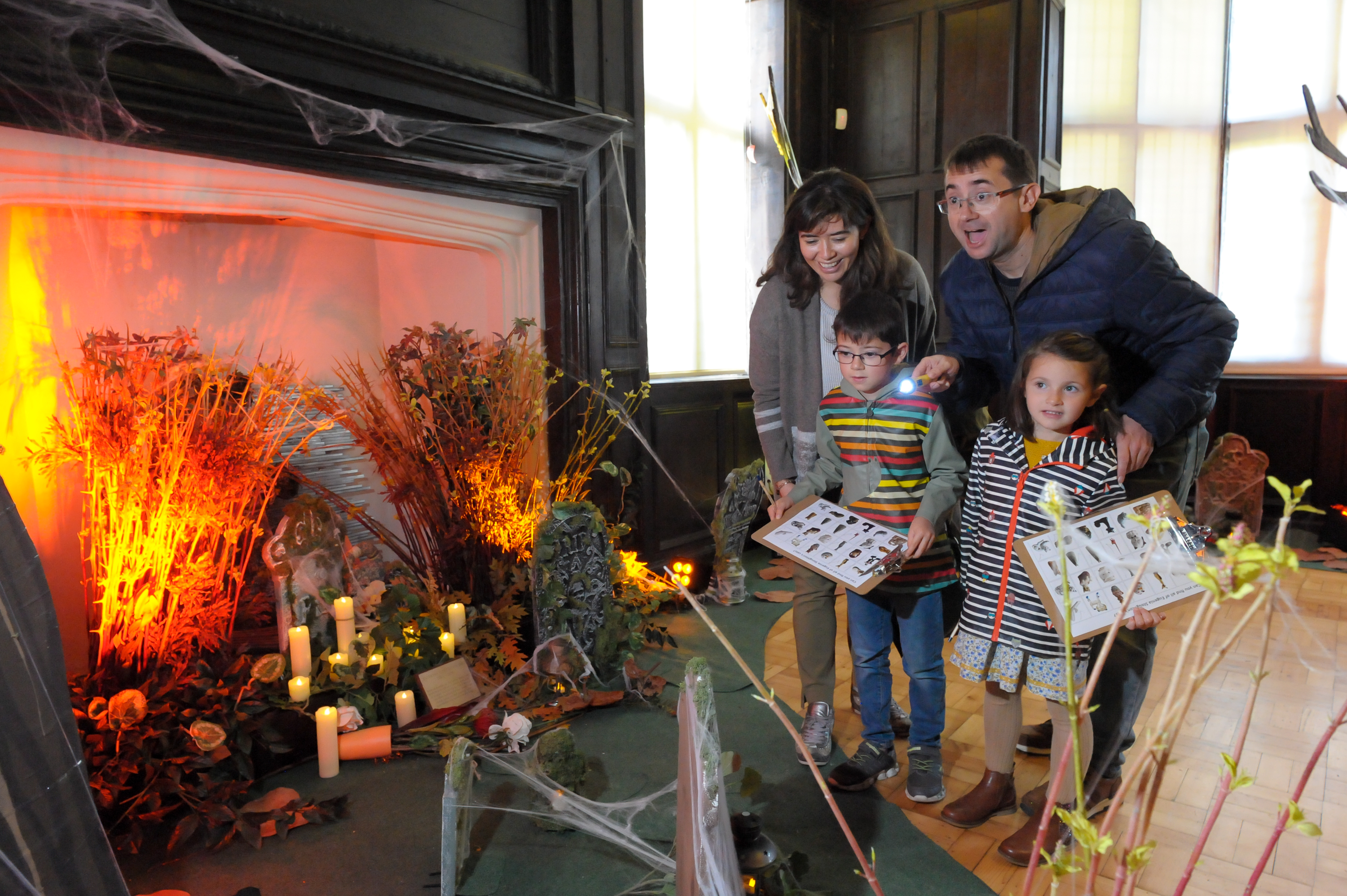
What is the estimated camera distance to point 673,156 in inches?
165

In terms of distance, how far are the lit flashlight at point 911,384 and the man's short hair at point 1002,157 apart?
0.46 metres

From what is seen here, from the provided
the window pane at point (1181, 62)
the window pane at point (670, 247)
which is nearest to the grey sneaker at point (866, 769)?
the window pane at point (670, 247)

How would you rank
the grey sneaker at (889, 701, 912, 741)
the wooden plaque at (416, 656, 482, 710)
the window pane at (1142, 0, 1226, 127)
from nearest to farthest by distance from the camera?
the grey sneaker at (889, 701, 912, 741) → the wooden plaque at (416, 656, 482, 710) → the window pane at (1142, 0, 1226, 127)

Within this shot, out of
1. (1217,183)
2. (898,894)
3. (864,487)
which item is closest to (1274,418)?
(1217,183)

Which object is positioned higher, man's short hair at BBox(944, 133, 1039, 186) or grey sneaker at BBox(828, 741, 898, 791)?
→ man's short hair at BBox(944, 133, 1039, 186)

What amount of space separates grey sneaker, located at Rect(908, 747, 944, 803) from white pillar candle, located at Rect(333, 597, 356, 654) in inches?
62.0

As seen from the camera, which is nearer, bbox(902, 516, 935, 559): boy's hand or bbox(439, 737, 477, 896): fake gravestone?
bbox(439, 737, 477, 896): fake gravestone

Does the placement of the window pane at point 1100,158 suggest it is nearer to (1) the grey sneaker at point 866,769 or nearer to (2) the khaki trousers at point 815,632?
(2) the khaki trousers at point 815,632

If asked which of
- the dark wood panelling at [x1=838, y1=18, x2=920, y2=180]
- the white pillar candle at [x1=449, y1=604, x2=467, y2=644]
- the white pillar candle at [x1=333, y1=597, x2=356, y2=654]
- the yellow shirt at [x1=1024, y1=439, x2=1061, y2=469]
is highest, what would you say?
the dark wood panelling at [x1=838, y1=18, x2=920, y2=180]

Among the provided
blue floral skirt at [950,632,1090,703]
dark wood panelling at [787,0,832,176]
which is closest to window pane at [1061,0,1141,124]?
dark wood panelling at [787,0,832,176]

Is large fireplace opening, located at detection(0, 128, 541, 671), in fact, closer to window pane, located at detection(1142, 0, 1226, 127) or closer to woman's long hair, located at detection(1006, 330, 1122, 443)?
woman's long hair, located at detection(1006, 330, 1122, 443)

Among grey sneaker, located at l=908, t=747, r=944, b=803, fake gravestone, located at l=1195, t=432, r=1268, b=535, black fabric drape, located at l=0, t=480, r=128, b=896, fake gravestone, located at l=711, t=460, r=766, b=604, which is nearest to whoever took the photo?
black fabric drape, located at l=0, t=480, r=128, b=896

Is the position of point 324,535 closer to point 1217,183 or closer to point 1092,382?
point 1092,382

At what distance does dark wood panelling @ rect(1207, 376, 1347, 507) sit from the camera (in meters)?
4.60
